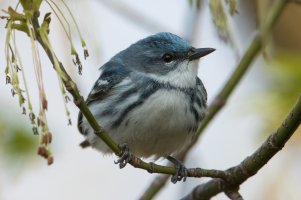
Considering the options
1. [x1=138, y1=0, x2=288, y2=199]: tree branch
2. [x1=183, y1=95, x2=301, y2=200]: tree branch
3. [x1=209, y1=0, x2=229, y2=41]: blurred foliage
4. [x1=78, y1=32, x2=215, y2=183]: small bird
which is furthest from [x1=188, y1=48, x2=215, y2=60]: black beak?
[x1=209, y1=0, x2=229, y2=41]: blurred foliage

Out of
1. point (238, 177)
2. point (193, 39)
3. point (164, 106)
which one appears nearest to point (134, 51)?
point (193, 39)

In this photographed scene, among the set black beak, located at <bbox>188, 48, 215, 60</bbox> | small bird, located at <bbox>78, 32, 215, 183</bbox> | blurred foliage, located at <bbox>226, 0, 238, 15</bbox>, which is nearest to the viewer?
blurred foliage, located at <bbox>226, 0, 238, 15</bbox>

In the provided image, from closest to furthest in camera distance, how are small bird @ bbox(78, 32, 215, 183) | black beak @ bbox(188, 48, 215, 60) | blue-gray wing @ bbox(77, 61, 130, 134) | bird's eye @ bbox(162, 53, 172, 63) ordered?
1. small bird @ bbox(78, 32, 215, 183)
2. black beak @ bbox(188, 48, 215, 60)
3. blue-gray wing @ bbox(77, 61, 130, 134)
4. bird's eye @ bbox(162, 53, 172, 63)

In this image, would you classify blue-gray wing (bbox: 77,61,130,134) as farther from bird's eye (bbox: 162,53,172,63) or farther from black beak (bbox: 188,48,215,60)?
black beak (bbox: 188,48,215,60)

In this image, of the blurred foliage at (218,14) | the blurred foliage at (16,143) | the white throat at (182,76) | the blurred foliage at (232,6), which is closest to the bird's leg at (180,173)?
the white throat at (182,76)

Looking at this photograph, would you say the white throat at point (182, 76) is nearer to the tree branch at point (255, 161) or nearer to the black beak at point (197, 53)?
the black beak at point (197, 53)

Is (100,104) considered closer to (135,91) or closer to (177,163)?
(135,91)

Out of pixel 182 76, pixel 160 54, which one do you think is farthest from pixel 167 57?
pixel 182 76
